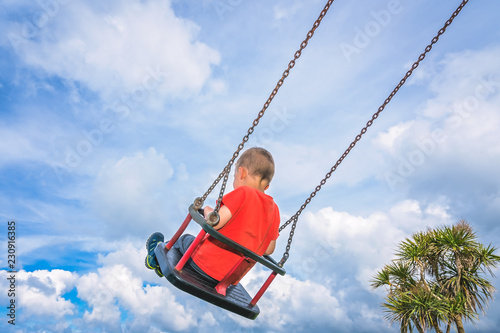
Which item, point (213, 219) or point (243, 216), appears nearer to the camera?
point (213, 219)

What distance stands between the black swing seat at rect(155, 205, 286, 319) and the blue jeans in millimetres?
23

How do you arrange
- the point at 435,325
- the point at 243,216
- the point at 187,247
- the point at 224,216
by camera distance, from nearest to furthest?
1. the point at 224,216
2. the point at 243,216
3. the point at 187,247
4. the point at 435,325

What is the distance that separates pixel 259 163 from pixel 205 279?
1.05 meters

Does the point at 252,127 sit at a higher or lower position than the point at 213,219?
higher

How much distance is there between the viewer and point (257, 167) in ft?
10.0

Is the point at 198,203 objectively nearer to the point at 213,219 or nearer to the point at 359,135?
the point at 213,219

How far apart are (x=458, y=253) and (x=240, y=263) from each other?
464 inches

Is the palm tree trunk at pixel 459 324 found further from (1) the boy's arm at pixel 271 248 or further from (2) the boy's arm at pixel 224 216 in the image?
(2) the boy's arm at pixel 224 216

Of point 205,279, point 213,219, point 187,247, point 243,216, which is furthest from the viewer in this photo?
point 187,247

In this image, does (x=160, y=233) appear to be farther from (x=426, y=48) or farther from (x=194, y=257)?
(x=426, y=48)

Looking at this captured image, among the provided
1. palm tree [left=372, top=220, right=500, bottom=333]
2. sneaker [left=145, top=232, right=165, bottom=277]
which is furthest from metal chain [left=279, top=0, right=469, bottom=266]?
palm tree [left=372, top=220, right=500, bottom=333]

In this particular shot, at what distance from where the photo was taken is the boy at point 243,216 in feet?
9.33

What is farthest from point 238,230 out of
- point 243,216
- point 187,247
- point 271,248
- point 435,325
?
point 435,325

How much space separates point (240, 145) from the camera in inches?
111
